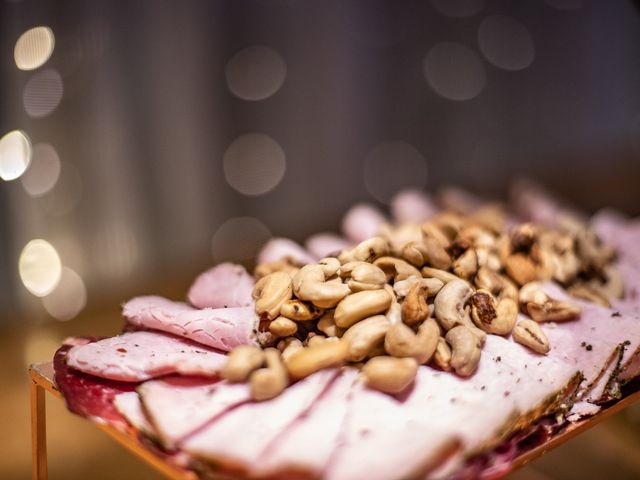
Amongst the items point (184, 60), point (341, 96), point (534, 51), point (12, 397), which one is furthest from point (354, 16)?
point (12, 397)

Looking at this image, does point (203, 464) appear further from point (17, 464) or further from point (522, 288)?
point (17, 464)

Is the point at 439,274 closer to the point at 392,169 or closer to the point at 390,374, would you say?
the point at 390,374

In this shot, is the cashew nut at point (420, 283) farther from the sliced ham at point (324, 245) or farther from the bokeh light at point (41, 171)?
the bokeh light at point (41, 171)

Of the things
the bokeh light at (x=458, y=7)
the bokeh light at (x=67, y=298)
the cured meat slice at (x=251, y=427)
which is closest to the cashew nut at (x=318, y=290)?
the cured meat slice at (x=251, y=427)

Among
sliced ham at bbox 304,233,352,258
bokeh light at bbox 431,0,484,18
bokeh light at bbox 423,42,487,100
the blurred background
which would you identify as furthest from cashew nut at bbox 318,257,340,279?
bokeh light at bbox 431,0,484,18

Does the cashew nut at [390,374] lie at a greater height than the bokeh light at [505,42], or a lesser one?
lesser

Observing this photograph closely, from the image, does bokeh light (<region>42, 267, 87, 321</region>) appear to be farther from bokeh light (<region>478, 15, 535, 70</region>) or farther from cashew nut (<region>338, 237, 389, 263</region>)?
bokeh light (<region>478, 15, 535, 70</region>)
